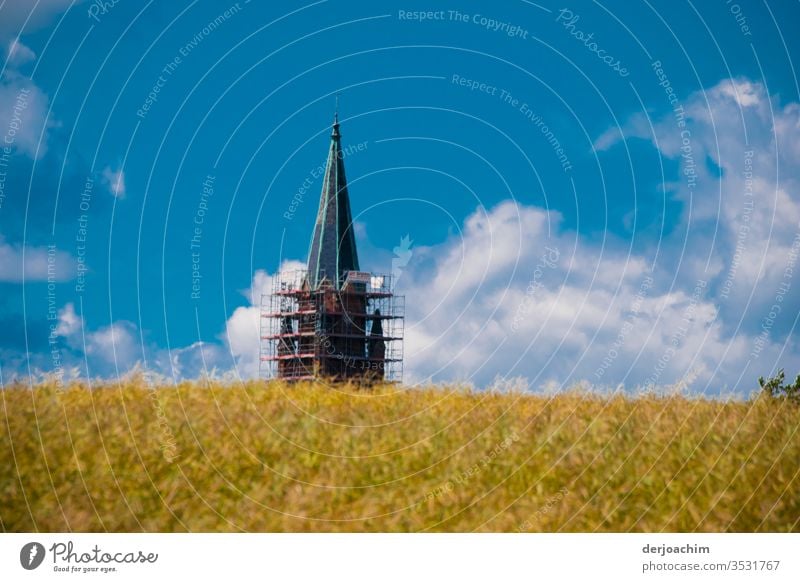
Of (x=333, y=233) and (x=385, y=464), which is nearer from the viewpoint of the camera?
(x=385, y=464)

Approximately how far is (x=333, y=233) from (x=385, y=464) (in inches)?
1988

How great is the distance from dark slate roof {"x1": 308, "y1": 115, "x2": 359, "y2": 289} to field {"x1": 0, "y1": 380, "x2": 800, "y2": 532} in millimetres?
43260

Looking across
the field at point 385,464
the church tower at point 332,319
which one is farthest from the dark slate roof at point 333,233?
the field at point 385,464

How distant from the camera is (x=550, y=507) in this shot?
18500mm

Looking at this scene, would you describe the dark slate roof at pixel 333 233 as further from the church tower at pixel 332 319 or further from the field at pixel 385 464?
the field at pixel 385 464

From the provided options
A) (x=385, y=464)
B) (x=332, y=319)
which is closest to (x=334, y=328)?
(x=332, y=319)

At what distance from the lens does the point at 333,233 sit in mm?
69688

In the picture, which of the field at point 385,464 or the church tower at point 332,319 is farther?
the church tower at point 332,319

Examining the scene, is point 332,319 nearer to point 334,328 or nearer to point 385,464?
point 334,328

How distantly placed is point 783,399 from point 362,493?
39.6 ft

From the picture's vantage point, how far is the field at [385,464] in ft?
59.4

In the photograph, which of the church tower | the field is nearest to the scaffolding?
the church tower

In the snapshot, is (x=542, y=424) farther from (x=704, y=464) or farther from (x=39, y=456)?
(x=39, y=456)

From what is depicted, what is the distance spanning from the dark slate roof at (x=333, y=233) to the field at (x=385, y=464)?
43260 millimetres
